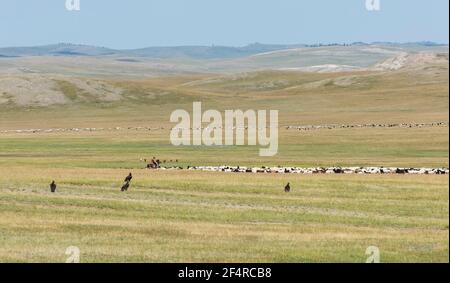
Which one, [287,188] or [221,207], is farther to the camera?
[287,188]

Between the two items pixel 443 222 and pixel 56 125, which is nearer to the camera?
pixel 443 222

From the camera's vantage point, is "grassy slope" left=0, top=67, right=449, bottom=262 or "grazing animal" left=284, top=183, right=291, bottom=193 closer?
"grassy slope" left=0, top=67, right=449, bottom=262

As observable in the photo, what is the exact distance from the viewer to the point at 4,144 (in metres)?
94.0

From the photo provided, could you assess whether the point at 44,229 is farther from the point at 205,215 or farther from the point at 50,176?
the point at 50,176

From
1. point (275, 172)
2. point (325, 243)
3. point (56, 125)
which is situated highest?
point (325, 243)

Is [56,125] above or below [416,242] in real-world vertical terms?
below

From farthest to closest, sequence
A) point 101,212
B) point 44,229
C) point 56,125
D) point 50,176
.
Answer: point 56,125 → point 50,176 → point 101,212 → point 44,229

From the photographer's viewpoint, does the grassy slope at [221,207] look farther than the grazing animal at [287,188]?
No

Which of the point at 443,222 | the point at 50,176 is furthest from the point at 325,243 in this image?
the point at 50,176

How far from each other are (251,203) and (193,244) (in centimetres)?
1271

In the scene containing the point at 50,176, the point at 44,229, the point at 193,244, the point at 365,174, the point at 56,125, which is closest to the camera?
the point at 193,244

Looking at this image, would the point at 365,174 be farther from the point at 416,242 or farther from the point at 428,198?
the point at 416,242

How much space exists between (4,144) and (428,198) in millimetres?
60060

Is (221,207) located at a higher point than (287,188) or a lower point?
higher
